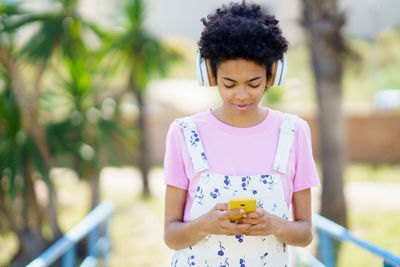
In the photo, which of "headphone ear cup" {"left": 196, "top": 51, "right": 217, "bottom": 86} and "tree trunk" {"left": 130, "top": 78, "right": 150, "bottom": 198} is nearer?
"headphone ear cup" {"left": 196, "top": 51, "right": 217, "bottom": 86}

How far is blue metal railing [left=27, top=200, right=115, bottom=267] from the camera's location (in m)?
2.59

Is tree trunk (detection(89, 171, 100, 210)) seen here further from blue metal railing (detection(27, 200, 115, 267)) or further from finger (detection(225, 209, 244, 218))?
finger (detection(225, 209, 244, 218))

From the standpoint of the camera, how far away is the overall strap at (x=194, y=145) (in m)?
1.49

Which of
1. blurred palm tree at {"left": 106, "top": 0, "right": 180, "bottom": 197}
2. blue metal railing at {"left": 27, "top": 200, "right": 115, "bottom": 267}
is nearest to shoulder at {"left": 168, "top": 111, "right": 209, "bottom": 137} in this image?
blue metal railing at {"left": 27, "top": 200, "right": 115, "bottom": 267}

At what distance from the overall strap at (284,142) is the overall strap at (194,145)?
21cm

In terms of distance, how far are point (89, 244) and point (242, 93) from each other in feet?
9.69

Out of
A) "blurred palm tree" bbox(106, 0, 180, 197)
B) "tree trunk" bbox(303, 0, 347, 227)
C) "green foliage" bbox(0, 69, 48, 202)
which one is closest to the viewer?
"green foliage" bbox(0, 69, 48, 202)

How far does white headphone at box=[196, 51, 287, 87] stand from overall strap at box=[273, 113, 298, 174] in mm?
119

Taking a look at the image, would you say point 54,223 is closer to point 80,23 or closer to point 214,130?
point 80,23

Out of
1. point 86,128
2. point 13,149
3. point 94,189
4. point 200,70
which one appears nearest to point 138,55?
point 86,128

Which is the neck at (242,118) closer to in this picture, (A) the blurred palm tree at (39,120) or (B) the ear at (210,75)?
(B) the ear at (210,75)

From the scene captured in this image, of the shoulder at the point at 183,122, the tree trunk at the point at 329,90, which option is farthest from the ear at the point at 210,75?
the tree trunk at the point at 329,90

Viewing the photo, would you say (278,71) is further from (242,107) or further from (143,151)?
(143,151)

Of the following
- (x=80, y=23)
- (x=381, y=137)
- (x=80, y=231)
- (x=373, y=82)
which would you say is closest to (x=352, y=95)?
(x=373, y=82)
